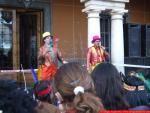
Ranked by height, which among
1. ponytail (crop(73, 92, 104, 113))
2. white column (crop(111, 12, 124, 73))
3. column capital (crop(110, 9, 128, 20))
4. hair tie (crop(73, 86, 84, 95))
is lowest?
ponytail (crop(73, 92, 104, 113))

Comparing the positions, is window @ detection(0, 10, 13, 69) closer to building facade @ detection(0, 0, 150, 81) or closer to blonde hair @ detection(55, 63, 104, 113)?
building facade @ detection(0, 0, 150, 81)

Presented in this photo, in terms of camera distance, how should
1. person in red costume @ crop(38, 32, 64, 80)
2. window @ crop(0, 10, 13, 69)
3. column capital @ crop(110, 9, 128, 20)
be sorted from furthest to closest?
window @ crop(0, 10, 13, 69) → column capital @ crop(110, 9, 128, 20) → person in red costume @ crop(38, 32, 64, 80)

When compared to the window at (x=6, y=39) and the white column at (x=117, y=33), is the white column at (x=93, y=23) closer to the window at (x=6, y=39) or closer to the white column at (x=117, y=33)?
the white column at (x=117, y=33)

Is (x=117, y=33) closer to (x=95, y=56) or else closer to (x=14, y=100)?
(x=95, y=56)

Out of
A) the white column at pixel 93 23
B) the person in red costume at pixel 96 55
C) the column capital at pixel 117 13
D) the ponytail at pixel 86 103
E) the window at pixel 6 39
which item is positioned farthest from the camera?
the window at pixel 6 39

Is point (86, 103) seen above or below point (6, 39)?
below

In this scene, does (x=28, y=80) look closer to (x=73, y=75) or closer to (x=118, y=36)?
(x=118, y=36)

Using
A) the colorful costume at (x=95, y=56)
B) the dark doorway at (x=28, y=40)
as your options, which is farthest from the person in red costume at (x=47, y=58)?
the dark doorway at (x=28, y=40)

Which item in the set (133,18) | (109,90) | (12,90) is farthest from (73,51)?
(12,90)

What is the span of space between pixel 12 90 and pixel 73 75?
35cm

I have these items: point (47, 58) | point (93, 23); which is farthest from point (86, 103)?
point (93, 23)

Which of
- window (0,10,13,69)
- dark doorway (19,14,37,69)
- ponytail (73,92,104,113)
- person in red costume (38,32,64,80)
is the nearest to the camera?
ponytail (73,92,104,113)

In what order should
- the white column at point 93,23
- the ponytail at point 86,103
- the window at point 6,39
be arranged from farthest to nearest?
the window at point 6,39 → the white column at point 93,23 → the ponytail at point 86,103

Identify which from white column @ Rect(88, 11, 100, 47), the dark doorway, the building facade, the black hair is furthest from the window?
the black hair
